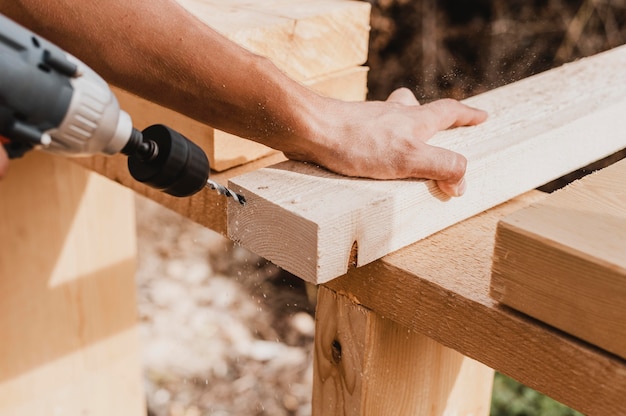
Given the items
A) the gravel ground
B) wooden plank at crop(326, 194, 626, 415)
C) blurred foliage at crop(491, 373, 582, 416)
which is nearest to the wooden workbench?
wooden plank at crop(326, 194, 626, 415)

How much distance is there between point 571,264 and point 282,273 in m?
2.98

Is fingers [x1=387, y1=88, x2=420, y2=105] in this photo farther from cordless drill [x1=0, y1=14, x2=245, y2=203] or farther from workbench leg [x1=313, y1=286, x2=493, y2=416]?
cordless drill [x1=0, y1=14, x2=245, y2=203]

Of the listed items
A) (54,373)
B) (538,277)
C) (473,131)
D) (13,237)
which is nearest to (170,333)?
(54,373)

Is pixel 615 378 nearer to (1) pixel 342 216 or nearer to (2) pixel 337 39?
(1) pixel 342 216

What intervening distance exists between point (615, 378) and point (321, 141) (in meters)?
0.51

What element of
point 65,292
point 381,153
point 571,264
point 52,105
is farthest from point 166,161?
A: point 65,292

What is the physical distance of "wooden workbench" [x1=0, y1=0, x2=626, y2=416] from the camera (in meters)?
0.92

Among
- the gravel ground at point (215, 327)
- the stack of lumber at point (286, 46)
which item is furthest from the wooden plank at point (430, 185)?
the gravel ground at point (215, 327)

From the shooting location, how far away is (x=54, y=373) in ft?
6.64

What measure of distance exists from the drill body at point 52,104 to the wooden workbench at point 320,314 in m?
0.32

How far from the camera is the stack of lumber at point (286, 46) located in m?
1.33

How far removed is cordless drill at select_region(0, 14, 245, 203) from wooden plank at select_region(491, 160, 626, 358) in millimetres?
498

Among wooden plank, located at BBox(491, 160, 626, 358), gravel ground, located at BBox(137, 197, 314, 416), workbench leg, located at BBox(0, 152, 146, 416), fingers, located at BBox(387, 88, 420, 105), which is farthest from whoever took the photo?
gravel ground, located at BBox(137, 197, 314, 416)

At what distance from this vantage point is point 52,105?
2.81ft
